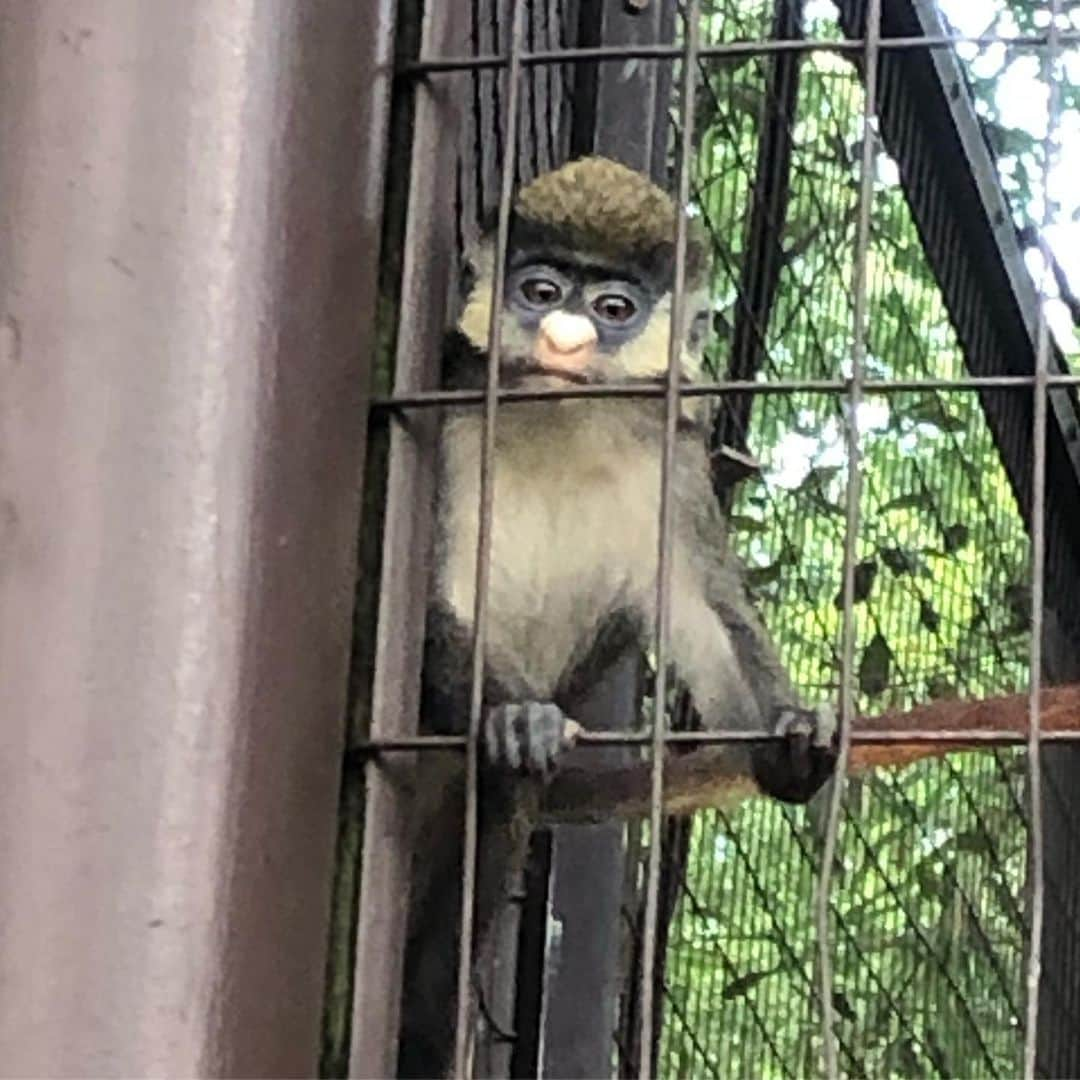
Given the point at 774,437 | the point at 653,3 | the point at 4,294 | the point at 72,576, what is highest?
the point at 653,3

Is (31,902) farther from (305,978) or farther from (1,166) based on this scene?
(1,166)

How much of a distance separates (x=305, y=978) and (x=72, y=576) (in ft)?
0.68

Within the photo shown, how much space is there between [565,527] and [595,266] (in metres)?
0.20

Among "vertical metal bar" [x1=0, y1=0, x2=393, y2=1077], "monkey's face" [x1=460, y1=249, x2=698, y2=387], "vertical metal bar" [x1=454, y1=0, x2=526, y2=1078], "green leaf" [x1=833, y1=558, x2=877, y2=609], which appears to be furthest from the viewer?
"green leaf" [x1=833, y1=558, x2=877, y2=609]

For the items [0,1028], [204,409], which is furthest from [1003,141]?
[0,1028]

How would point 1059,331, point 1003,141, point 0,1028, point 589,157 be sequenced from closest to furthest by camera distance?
point 0,1028, point 589,157, point 1059,331, point 1003,141

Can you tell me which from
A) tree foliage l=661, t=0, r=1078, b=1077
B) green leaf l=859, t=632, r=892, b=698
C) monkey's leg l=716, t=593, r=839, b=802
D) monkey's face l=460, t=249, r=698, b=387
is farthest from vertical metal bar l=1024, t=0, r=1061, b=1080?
green leaf l=859, t=632, r=892, b=698

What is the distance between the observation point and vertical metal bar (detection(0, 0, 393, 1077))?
1028mm

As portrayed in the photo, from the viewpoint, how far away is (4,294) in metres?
1.08

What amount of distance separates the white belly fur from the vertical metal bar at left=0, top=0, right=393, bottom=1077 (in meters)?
0.60

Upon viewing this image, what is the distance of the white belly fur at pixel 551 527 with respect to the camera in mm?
1743

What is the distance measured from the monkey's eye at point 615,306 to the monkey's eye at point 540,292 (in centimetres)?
3

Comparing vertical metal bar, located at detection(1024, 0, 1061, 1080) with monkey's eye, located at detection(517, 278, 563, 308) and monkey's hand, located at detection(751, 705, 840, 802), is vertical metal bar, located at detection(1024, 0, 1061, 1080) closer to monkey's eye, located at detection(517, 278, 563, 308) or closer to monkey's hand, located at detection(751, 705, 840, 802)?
monkey's hand, located at detection(751, 705, 840, 802)

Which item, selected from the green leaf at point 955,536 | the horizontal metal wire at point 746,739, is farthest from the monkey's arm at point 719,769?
the green leaf at point 955,536
